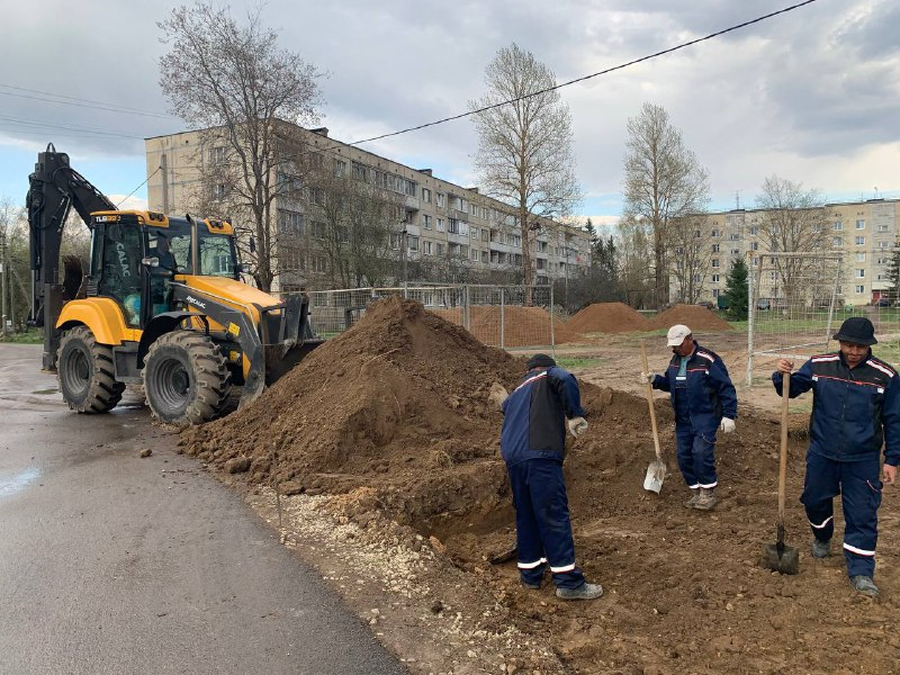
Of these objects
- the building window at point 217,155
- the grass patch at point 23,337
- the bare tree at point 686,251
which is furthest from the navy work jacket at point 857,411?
the bare tree at point 686,251

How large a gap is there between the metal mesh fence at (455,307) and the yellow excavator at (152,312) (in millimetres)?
4132

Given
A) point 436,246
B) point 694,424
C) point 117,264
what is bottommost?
point 694,424

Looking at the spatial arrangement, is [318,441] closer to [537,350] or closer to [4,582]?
[4,582]

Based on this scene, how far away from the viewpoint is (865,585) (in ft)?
12.4

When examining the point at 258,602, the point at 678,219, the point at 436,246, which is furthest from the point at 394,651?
the point at 436,246

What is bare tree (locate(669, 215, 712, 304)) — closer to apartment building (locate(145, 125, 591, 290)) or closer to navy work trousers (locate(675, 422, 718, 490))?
apartment building (locate(145, 125, 591, 290))

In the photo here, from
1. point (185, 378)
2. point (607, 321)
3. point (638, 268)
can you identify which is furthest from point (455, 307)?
point (638, 268)

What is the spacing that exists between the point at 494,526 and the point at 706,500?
1871mm

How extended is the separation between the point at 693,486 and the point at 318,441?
375 cm

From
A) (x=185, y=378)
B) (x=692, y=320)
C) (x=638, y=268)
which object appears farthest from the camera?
(x=638, y=268)

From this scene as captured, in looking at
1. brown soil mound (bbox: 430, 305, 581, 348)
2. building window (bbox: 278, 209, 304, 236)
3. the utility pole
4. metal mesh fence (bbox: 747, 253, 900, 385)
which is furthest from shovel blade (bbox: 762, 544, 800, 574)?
the utility pole

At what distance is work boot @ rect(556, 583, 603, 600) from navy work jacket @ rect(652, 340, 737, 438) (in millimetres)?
2135

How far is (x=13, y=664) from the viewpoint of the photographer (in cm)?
318

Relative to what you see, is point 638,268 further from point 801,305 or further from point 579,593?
point 579,593
